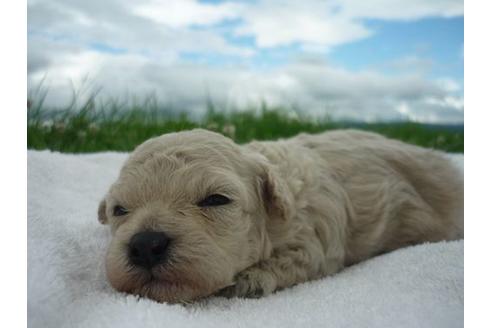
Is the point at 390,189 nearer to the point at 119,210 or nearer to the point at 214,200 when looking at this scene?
the point at 214,200

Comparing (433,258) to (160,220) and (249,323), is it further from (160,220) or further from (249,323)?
(160,220)

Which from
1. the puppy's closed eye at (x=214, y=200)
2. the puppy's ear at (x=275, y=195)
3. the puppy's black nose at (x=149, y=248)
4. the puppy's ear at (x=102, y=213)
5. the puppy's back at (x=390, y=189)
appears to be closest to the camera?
the puppy's black nose at (x=149, y=248)

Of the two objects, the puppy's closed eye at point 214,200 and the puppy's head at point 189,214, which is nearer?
the puppy's head at point 189,214

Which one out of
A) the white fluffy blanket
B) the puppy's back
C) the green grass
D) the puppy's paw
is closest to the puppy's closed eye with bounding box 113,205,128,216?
the white fluffy blanket

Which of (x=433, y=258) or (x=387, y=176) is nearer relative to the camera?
(x=433, y=258)

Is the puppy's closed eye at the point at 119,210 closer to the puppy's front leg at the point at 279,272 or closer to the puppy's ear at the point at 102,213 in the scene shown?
the puppy's ear at the point at 102,213

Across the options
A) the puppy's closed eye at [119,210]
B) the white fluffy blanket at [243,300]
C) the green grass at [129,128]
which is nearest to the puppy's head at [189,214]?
the puppy's closed eye at [119,210]

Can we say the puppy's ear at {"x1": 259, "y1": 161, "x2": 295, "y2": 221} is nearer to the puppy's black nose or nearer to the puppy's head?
the puppy's head
